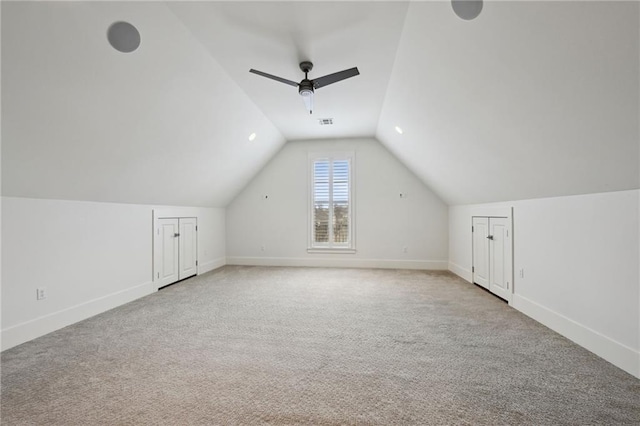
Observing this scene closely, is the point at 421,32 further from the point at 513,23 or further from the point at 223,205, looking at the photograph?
→ the point at 223,205

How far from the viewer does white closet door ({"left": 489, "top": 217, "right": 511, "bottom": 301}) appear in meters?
3.88

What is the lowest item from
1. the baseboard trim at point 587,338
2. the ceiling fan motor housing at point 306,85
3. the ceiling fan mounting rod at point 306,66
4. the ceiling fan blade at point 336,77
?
the baseboard trim at point 587,338

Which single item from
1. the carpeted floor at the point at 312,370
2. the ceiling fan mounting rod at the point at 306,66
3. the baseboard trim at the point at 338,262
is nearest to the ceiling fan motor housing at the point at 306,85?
the ceiling fan mounting rod at the point at 306,66

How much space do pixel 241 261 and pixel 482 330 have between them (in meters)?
5.14

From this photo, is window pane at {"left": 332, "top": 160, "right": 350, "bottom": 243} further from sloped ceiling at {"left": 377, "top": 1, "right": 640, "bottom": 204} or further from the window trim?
sloped ceiling at {"left": 377, "top": 1, "right": 640, "bottom": 204}

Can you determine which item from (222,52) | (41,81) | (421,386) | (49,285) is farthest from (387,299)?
(41,81)

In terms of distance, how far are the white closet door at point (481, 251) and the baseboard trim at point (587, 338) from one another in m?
→ 1.03

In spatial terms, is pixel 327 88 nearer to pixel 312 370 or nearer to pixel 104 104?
pixel 104 104

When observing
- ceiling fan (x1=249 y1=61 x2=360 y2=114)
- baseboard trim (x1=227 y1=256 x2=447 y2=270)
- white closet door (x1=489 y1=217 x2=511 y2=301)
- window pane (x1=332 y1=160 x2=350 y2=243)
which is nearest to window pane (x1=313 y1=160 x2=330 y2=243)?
window pane (x1=332 y1=160 x2=350 y2=243)

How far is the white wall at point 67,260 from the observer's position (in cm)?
271

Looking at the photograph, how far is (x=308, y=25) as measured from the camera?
8.27 ft

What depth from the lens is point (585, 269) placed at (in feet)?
8.55

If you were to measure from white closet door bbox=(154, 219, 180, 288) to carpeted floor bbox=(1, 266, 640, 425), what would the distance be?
38.5 inches

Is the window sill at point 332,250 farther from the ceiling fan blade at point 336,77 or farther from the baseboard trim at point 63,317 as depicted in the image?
the ceiling fan blade at point 336,77
